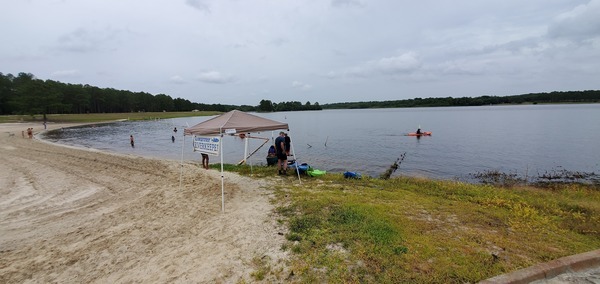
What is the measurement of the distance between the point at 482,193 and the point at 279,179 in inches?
302

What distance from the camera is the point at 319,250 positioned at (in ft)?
19.2

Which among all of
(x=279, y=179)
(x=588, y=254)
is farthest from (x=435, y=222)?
(x=279, y=179)

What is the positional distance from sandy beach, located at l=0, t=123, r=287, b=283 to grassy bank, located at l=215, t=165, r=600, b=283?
782 mm

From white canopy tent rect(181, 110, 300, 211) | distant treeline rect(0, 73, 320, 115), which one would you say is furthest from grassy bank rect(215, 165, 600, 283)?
distant treeline rect(0, 73, 320, 115)

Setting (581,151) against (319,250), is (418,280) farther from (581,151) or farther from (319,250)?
(581,151)

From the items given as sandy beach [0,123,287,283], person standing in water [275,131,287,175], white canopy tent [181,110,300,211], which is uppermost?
white canopy tent [181,110,300,211]

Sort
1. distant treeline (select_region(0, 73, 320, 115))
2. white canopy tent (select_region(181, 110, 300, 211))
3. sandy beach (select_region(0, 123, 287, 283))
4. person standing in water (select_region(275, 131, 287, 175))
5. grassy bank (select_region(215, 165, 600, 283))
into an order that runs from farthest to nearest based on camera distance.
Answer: distant treeline (select_region(0, 73, 320, 115)) → person standing in water (select_region(275, 131, 287, 175)) → white canopy tent (select_region(181, 110, 300, 211)) → sandy beach (select_region(0, 123, 287, 283)) → grassy bank (select_region(215, 165, 600, 283))

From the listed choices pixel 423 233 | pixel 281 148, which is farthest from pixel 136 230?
pixel 423 233

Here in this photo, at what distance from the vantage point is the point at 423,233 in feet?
21.5

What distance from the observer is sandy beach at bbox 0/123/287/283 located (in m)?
5.49

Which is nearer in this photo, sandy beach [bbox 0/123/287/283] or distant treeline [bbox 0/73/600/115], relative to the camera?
sandy beach [bbox 0/123/287/283]

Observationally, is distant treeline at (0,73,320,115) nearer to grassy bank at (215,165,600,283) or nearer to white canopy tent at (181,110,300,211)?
white canopy tent at (181,110,300,211)

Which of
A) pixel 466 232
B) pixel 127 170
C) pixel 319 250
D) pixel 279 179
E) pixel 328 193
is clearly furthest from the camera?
pixel 127 170

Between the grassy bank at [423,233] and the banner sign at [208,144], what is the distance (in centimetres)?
267
